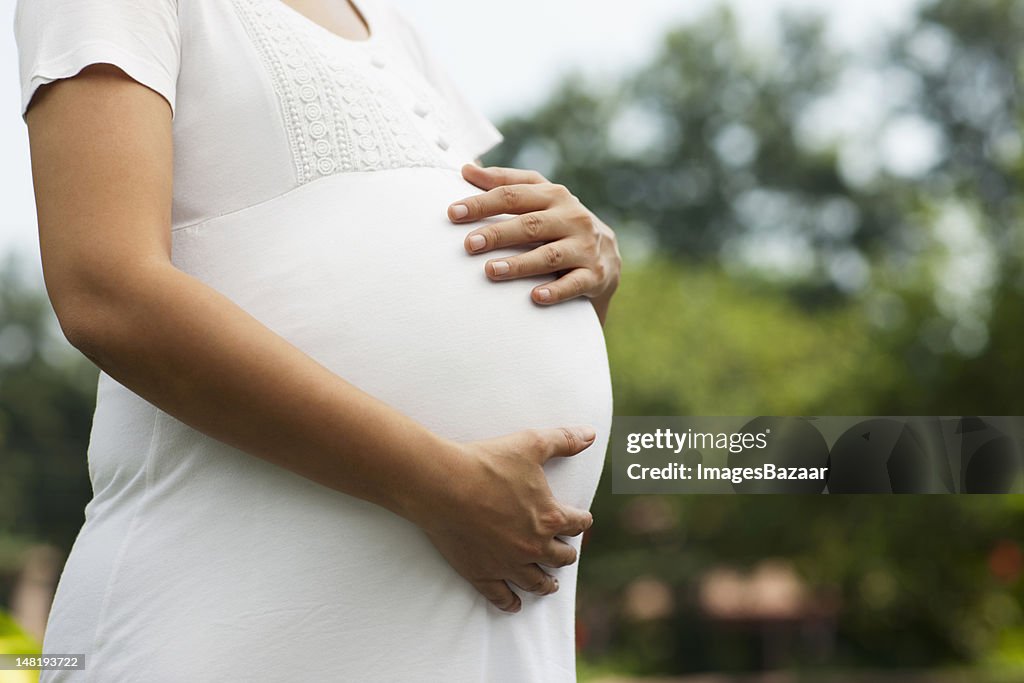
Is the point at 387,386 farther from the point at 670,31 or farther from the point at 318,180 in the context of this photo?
the point at 670,31

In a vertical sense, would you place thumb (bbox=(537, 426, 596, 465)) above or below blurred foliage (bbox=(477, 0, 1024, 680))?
above

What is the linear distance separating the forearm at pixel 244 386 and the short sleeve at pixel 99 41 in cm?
18

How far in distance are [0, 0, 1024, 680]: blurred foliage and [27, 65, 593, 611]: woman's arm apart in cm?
836

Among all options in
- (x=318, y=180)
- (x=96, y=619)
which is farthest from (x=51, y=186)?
(x=96, y=619)

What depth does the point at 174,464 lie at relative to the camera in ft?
3.00

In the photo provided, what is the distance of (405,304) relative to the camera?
0.99 metres

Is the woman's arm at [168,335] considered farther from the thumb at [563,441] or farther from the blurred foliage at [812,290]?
the blurred foliage at [812,290]

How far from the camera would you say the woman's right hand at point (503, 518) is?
2.92 ft

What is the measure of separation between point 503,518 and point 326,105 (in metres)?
0.42

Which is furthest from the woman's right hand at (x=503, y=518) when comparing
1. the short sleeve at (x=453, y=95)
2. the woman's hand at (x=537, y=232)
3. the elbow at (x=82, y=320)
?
the short sleeve at (x=453, y=95)

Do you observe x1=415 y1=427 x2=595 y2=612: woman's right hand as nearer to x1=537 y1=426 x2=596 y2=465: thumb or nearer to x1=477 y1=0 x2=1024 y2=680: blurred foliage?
x1=537 y1=426 x2=596 y2=465: thumb

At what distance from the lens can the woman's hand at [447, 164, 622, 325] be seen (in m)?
1.07

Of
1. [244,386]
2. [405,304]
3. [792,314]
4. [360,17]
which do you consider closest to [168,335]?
[244,386]

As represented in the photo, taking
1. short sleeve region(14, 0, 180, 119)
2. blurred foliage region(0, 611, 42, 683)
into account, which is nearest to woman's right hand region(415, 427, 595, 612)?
short sleeve region(14, 0, 180, 119)
